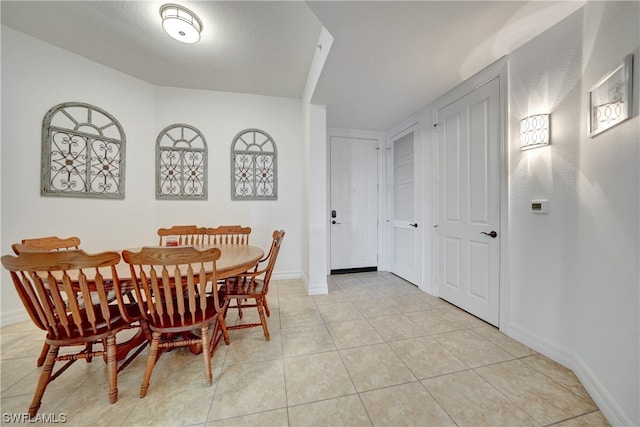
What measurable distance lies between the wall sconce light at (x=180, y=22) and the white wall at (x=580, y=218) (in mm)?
2832

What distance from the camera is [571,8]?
1474 millimetres

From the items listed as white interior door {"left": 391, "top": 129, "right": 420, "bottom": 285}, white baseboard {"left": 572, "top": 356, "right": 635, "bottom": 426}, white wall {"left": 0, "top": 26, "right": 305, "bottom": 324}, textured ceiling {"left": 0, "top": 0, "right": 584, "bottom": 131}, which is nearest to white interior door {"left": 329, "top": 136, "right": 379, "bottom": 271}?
white interior door {"left": 391, "top": 129, "right": 420, "bottom": 285}

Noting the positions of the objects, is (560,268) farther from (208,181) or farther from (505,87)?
(208,181)

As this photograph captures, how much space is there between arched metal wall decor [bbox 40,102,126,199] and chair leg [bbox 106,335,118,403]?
85.1 inches

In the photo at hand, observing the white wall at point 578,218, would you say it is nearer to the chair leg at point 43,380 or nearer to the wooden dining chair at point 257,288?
the wooden dining chair at point 257,288

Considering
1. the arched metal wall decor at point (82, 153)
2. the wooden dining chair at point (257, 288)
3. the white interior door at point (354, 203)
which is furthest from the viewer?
the white interior door at point (354, 203)

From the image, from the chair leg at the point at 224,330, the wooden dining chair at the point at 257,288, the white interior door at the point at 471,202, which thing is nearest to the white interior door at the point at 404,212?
the white interior door at the point at 471,202

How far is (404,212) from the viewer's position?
11.3 feet

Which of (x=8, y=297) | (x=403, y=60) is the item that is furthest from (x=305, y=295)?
(x=8, y=297)

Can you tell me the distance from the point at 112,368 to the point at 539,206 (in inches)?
123

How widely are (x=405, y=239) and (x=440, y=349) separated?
1.88 m

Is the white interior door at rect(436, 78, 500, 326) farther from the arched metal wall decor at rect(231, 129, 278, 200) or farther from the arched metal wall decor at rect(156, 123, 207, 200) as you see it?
the arched metal wall decor at rect(156, 123, 207, 200)

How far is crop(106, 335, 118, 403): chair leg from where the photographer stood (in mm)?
1267

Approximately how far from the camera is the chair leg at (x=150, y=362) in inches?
51.4
